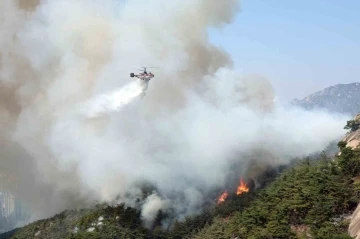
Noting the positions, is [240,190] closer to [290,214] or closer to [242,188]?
[242,188]

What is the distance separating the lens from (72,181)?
11888 cm

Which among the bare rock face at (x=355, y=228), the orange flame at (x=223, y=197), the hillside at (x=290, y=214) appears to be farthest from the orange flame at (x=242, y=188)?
the bare rock face at (x=355, y=228)

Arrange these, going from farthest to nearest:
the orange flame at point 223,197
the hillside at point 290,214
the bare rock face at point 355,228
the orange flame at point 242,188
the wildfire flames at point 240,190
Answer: the orange flame at point 242,188, the wildfire flames at point 240,190, the orange flame at point 223,197, the hillside at point 290,214, the bare rock face at point 355,228

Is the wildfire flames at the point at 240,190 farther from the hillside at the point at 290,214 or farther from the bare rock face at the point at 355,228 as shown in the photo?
the bare rock face at the point at 355,228

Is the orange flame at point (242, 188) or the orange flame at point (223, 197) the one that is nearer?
the orange flame at point (223, 197)

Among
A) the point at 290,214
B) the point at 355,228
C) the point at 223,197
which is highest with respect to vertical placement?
the point at 223,197

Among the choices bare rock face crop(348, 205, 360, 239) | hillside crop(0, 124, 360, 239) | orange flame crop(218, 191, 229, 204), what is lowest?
bare rock face crop(348, 205, 360, 239)

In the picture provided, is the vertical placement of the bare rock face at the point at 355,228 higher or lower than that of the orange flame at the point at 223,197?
lower

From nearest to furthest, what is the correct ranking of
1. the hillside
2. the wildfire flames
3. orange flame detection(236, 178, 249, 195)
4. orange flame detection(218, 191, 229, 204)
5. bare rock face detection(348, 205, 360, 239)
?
bare rock face detection(348, 205, 360, 239) → the hillside → orange flame detection(218, 191, 229, 204) → the wildfire flames → orange flame detection(236, 178, 249, 195)

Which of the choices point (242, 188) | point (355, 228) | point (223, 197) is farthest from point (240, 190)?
point (355, 228)

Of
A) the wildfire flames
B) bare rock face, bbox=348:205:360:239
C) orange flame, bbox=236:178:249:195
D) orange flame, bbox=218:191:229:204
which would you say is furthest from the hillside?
orange flame, bbox=236:178:249:195

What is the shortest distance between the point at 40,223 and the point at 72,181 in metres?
12.5

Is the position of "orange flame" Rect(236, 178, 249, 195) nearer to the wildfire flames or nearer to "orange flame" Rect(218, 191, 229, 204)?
the wildfire flames

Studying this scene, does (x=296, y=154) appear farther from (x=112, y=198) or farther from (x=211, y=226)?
(x=112, y=198)
